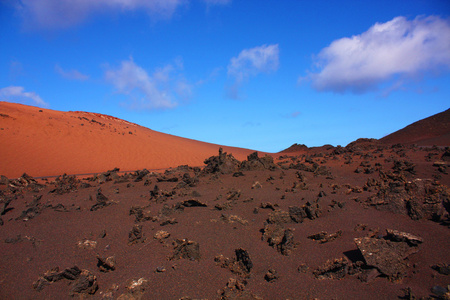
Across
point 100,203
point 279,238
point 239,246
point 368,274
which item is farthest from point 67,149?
point 368,274

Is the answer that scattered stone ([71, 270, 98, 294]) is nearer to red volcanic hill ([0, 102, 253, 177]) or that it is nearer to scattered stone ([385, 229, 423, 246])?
scattered stone ([385, 229, 423, 246])

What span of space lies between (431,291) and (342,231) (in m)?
1.70

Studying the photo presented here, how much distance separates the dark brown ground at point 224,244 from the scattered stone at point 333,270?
0.7 inches

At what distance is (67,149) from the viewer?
2111cm

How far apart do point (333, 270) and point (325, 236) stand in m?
0.92

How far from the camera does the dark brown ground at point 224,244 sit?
3557 millimetres

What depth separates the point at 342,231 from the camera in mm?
4840

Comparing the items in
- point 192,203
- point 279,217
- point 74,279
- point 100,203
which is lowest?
point 74,279

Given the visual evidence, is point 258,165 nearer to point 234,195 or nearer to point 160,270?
point 234,195

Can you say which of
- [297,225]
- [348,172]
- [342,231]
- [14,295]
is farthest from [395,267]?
[348,172]

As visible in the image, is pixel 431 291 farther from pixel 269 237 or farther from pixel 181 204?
pixel 181 204

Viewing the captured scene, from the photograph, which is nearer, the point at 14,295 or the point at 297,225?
the point at 14,295

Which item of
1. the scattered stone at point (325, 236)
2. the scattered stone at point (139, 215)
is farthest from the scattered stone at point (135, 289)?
the scattered stone at point (325, 236)

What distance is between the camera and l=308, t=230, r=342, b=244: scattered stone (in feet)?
15.1
